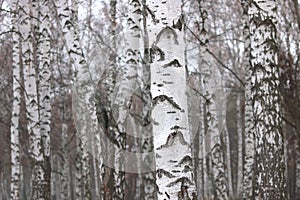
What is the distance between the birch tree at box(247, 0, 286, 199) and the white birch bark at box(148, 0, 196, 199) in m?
1.99

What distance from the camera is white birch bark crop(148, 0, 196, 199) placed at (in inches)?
139

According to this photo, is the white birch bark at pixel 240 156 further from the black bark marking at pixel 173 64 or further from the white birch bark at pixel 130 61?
the black bark marking at pixel 173 64

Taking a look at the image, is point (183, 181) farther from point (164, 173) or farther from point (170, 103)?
point (170, 103)

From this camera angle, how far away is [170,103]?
3590mm

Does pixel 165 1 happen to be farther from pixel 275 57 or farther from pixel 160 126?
pixel 275 57

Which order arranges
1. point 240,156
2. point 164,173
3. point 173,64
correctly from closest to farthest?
point 164,173 < point 173,64 < point 240,156

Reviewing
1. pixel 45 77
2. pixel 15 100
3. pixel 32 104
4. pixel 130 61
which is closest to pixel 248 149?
pixel 130 61

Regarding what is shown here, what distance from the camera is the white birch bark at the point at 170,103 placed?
3.52 meters

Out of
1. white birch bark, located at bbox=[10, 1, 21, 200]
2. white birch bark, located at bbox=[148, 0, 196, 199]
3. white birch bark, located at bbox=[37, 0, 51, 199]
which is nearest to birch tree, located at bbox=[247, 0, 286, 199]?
white birch bark, located at bbox=[148, 0, 196, 199]

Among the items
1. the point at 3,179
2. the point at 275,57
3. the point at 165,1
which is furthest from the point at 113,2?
the point at 3,179

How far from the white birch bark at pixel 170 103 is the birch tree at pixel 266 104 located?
199 centimetres

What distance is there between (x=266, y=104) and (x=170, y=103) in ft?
7.17

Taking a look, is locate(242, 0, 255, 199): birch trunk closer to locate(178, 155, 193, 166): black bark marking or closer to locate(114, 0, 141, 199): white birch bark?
locate(114, 0, 141, 199): white birch bark

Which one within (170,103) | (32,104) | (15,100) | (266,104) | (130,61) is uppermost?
(130,61)
